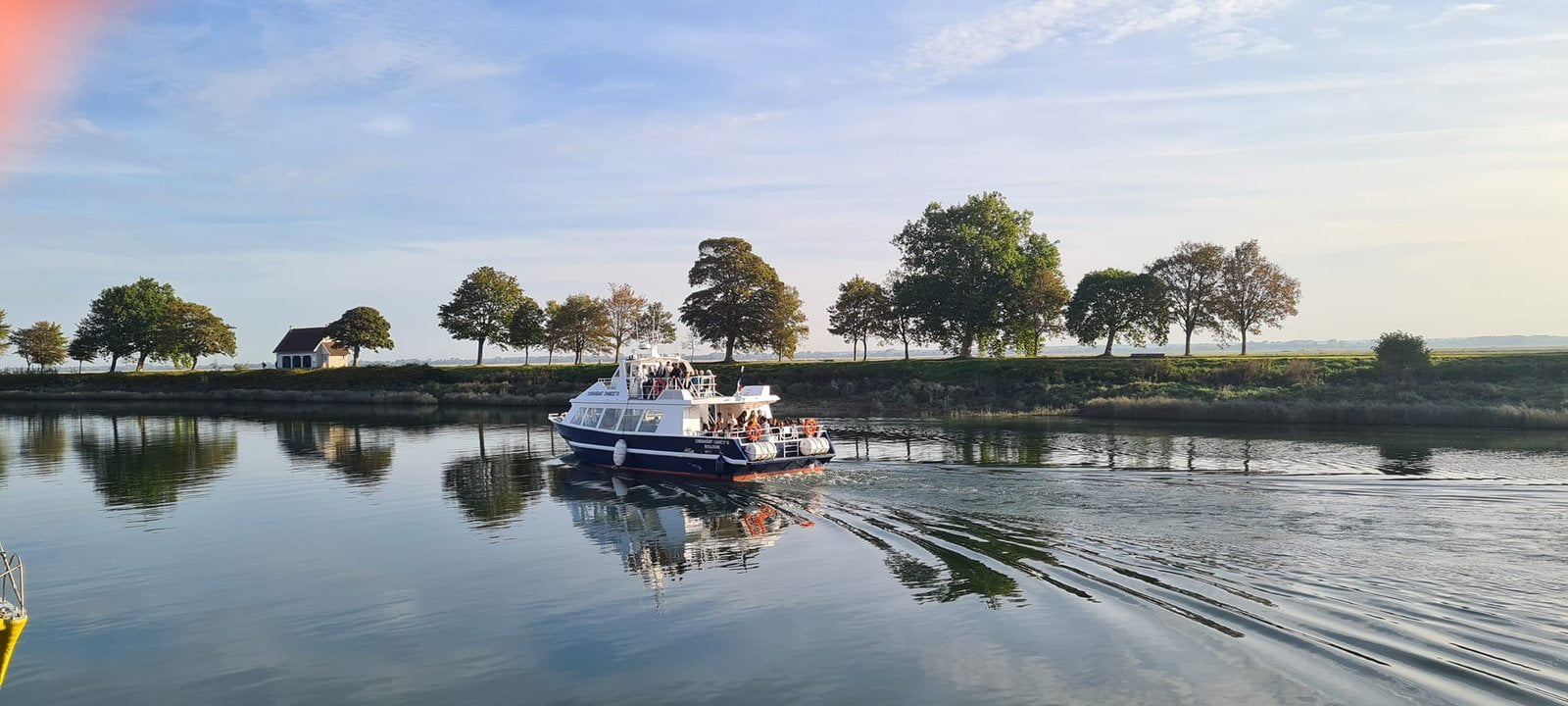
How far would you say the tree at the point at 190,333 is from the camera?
114 metres

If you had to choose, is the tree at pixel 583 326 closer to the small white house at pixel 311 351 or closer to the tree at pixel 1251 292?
the small white house at pixel 311 351

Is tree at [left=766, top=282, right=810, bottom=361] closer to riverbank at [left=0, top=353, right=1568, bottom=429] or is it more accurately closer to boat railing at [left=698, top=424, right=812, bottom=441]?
riverbank at [left=0, top=353, right=1568, bottom=429]

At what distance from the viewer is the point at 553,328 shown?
101000 millimetres

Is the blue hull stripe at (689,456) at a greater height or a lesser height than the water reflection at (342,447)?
greater

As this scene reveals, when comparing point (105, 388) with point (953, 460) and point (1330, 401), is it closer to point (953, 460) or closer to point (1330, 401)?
point (953, 460)

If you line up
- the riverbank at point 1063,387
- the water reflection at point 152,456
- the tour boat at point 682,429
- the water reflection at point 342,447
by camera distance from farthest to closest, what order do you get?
the riverbank at point 1063,387
the water reflection at point 342,447
the water reflection at point 152,456
the tour boat at point 682,429

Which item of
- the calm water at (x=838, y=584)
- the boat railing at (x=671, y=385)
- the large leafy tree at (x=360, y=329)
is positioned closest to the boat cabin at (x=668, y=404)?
the boat railing at (x=671, y=385)

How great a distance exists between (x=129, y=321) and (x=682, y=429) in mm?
113517

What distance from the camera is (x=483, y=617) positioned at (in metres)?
17.3

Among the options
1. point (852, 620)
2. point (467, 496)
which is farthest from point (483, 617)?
point (467, 496)

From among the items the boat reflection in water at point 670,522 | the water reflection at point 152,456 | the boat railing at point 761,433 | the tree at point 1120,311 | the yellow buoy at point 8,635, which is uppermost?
the tree at point 1120,311

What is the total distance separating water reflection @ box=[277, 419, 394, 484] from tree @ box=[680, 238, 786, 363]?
35.7m

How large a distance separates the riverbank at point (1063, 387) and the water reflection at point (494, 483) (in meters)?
27.7

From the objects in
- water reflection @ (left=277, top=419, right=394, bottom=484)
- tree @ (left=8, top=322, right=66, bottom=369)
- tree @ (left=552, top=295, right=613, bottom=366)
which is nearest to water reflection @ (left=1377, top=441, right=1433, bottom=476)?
water reflection @ (left=277, top=419, right=394, bottom=484)
